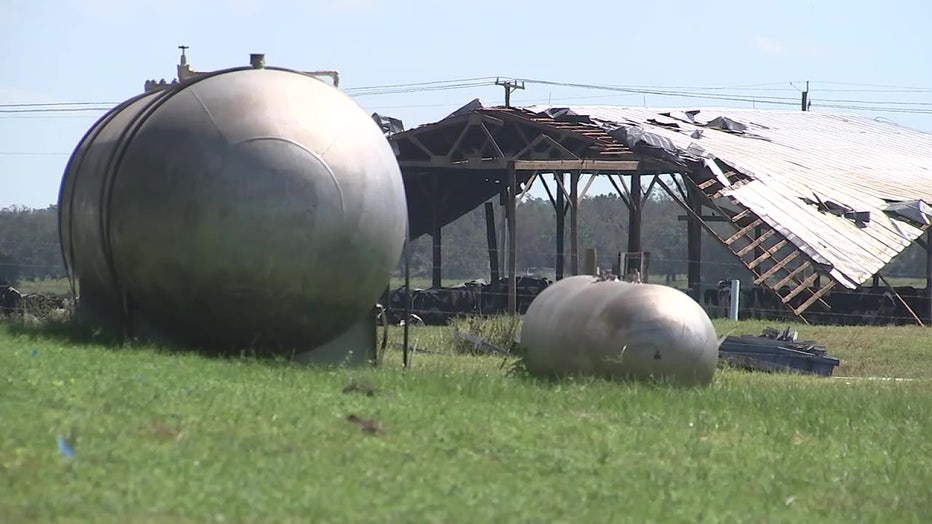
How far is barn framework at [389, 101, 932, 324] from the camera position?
33.9 meters

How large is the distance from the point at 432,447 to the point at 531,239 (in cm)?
10219

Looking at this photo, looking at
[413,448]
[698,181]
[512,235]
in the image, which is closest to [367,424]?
[413,448]

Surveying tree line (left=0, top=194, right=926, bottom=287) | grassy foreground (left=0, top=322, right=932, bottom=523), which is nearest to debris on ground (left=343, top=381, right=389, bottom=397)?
grassy foreground (left=0, top=322, right=932, bottom=523)

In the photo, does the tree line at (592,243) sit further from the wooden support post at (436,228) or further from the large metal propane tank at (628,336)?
the large metal propane tank at (628,336)

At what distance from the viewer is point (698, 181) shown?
36219 mm

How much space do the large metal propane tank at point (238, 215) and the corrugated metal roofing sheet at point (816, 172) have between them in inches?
776

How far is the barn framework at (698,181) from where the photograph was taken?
33.9 meters

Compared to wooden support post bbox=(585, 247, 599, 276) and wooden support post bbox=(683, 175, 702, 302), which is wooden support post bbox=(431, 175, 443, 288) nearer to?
wooden support post bbox=(683, 175, 702, 302)

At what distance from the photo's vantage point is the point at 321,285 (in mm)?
13969

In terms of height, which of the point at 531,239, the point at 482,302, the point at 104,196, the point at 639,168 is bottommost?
the point at 531,239

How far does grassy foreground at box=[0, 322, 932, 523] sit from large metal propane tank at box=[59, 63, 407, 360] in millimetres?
724

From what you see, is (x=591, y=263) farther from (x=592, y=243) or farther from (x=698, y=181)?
(x=592, y=243)

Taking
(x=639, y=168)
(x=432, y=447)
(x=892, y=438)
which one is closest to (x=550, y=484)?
(x=432, y=447)

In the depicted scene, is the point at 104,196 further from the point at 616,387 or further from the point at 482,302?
the point at 482,302
